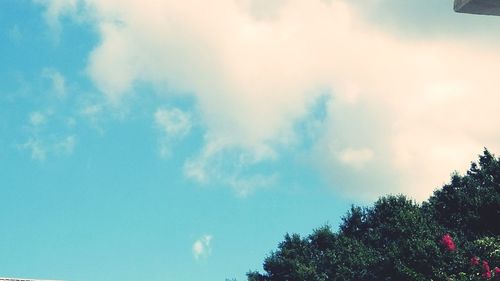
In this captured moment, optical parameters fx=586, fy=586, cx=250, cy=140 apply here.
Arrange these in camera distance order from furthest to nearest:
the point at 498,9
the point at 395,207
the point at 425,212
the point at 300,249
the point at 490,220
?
1. the point at 300,249
2. the point at 395,207
3. the point at 425,212
4. the point at 490,220
5. the point at 498,9

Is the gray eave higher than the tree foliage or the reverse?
the reverse

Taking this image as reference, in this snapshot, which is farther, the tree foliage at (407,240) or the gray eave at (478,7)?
the tree foliage at (407,240)

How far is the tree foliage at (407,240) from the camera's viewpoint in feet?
122

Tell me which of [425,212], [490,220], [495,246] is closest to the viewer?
[495,246]

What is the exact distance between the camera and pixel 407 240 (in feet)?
132

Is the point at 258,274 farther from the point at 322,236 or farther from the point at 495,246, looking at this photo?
the point at 495,246

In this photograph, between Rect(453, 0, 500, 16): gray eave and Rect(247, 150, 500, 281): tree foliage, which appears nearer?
Rect(453, 0, 500, 16): gray eave

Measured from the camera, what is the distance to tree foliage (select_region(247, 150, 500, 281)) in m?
37.1

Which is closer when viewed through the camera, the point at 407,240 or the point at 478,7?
the point at 478,7

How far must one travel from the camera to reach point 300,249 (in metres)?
60.6

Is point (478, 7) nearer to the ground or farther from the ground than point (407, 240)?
nearer to the ground

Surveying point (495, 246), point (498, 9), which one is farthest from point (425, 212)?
point (498, 9)

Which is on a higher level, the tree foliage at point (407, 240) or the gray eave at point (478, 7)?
the tree foliage at point (407, 240)

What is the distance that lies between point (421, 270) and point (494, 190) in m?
14.1
